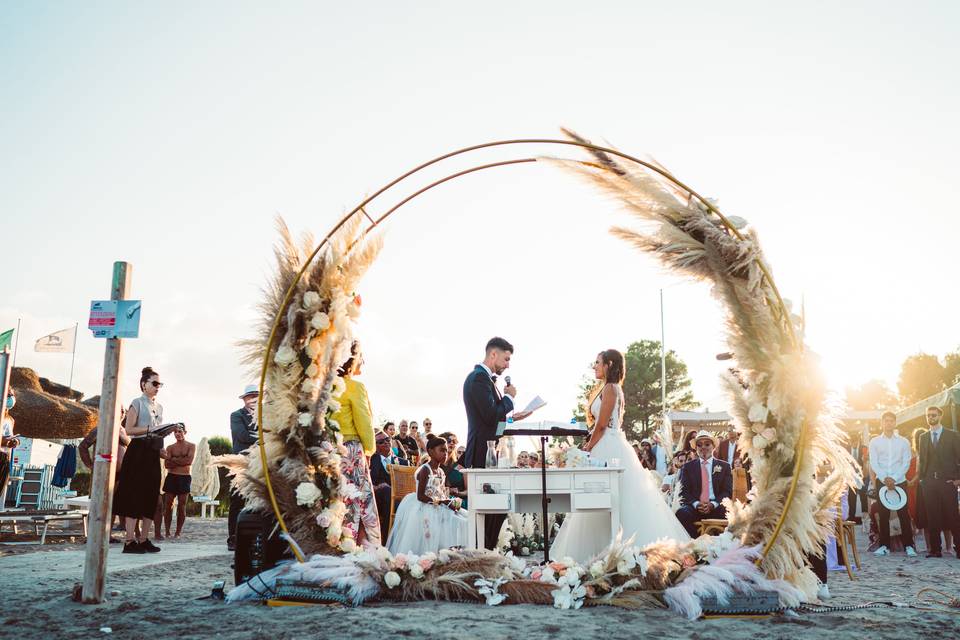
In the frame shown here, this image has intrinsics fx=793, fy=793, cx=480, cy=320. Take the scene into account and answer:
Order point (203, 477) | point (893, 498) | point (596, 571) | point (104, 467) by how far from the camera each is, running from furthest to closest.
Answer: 1. point (203, 477)
2. point (893, 498)
3. point (104, 467)
4. point (596, 571)

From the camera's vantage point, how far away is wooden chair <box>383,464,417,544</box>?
9.45 m

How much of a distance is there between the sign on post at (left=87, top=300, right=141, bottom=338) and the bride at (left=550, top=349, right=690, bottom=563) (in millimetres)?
3904

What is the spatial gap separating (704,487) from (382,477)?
4.34 metres

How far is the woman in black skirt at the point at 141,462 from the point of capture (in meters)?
9.16

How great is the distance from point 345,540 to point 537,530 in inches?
260

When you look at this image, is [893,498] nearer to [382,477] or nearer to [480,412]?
[382,477]

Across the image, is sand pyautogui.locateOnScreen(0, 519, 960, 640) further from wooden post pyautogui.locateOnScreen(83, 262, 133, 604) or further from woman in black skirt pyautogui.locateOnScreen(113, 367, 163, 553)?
woman in black skirt pyautogui.locateOnScreen(113, 367, 163, 553)

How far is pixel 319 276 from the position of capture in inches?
251

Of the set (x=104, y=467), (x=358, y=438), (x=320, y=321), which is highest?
(x=320, y=321)

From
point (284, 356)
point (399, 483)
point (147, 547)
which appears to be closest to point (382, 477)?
point (399, 483)

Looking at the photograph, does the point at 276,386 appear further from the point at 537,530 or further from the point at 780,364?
the point at 537,530

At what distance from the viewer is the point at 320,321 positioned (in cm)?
621

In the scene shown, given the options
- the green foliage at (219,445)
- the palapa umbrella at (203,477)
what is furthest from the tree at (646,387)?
the palapa umbrella at (203,477)

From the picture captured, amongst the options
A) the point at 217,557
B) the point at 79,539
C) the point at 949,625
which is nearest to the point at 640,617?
the point at 949,625
